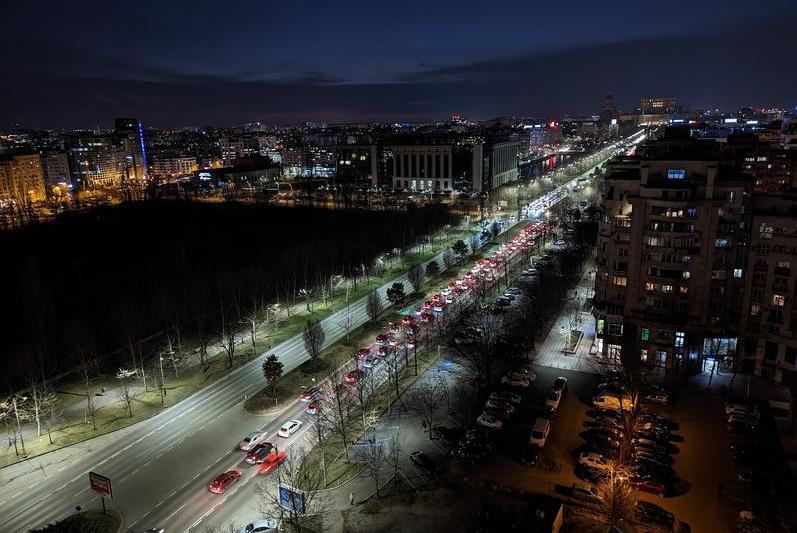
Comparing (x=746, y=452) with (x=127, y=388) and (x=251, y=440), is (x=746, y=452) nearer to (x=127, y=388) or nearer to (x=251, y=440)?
(x=251, y=440)

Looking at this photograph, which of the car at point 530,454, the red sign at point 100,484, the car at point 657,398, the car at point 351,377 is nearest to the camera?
the red sign at point 100,484

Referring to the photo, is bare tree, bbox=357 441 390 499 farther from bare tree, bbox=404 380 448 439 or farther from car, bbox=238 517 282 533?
car, bbox=238 517 282 533

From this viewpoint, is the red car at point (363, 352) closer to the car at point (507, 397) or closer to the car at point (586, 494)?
the car at point (507, 397)

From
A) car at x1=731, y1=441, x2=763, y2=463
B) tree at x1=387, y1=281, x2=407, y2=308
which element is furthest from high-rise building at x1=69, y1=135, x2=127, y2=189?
car at x1=731, y1=441, x2=763, y2=463

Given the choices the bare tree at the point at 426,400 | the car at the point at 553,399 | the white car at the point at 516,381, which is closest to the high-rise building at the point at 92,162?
the bare tree at the point at 426,400

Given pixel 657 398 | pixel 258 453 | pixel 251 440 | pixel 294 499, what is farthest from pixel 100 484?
pixel 657 398

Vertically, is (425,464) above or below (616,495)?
below

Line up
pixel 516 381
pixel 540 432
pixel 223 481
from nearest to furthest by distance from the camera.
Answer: pixel 223 481 → pixel 540 432 → pixel 516 381

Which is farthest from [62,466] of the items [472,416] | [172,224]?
[172,224]
